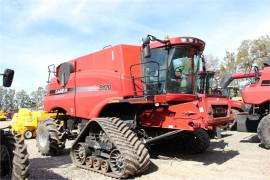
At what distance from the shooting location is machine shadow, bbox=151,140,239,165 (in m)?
10.4

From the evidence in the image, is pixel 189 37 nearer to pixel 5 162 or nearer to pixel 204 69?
pixel 204 69

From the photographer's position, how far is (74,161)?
9.92 metres

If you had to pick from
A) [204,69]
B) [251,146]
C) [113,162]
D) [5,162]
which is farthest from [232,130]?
[5,162]

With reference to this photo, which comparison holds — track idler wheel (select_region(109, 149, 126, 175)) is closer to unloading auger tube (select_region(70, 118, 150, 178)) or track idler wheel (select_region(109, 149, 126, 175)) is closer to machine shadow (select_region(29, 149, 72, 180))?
unloading auger tube (select_region(70, 118, 150, 178))

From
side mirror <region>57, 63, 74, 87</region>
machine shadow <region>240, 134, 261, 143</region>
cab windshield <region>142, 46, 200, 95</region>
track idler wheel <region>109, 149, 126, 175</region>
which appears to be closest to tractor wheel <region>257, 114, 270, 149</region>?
machine shadow <region>240, 134, 261, 143</region>

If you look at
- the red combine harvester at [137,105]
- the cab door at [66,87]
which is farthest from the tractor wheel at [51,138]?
the cab door at [66,87]

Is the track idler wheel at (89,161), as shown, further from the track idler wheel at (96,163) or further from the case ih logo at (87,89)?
the case ih logo at (87,89)

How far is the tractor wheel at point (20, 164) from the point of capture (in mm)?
6426

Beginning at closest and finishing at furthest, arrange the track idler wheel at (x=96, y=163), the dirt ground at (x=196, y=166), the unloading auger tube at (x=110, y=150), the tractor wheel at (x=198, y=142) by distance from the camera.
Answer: the unloading auger tube at (x=110, y=150)
the dirt ground at (x=196, y=166)
the track idler wheel at (x=96, y=163)
the tractor wheel at (x=198, y=142)

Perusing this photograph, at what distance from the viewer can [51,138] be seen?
1145cm

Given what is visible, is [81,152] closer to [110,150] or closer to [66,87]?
[110,150]

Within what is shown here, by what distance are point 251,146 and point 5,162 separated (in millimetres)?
8546

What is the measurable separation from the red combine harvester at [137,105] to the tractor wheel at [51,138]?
30mm

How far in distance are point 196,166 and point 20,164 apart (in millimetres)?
4658
